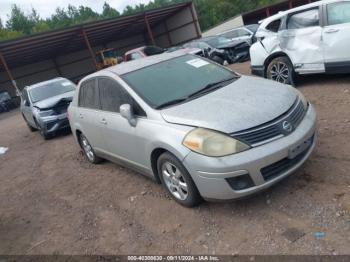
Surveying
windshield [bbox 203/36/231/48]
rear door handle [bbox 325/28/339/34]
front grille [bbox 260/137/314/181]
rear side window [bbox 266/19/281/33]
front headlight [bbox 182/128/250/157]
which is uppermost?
rear side window [bbox 266/19/281/33]

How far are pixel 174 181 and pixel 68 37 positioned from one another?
2417cm

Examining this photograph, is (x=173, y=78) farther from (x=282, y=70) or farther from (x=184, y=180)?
(x=282, y=70)

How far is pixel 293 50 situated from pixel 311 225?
4759 mm

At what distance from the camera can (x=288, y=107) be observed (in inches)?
142

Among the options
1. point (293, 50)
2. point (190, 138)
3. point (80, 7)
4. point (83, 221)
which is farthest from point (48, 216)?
point (80, 7)

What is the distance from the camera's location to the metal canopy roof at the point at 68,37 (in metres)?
22.4

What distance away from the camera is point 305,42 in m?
6.73

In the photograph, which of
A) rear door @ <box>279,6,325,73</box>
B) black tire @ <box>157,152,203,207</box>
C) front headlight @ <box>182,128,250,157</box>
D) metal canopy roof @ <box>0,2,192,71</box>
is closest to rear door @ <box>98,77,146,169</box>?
black tire @ <box>157,152,203,207</box>

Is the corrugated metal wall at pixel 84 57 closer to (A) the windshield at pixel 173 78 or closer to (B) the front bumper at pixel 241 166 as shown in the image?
(A) the windshield at pixel 173 78

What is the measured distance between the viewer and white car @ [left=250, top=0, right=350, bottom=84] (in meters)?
6.23

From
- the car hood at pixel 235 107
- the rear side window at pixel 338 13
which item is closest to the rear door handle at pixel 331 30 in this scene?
the rear side window at pixel 338 13

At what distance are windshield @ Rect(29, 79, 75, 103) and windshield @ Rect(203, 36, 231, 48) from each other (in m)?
8.05

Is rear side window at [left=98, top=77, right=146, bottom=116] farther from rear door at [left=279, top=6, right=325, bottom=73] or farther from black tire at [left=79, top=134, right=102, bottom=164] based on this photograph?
rear door at [left=279, top=6, right=325, bottom=73]

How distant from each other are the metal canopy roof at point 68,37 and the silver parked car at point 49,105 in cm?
1197
